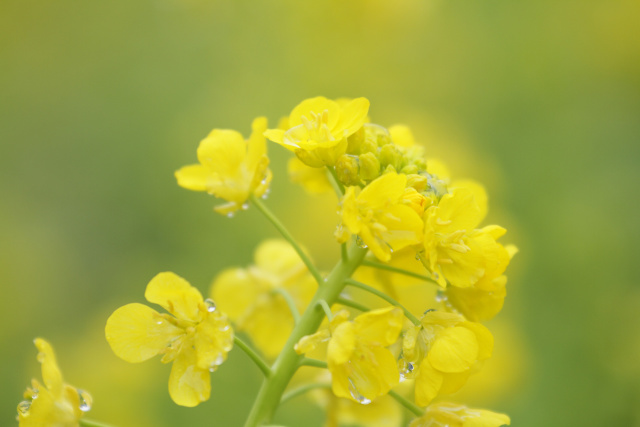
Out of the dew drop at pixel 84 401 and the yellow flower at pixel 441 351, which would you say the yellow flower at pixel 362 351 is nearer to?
the yellow flower at pixel 441 351

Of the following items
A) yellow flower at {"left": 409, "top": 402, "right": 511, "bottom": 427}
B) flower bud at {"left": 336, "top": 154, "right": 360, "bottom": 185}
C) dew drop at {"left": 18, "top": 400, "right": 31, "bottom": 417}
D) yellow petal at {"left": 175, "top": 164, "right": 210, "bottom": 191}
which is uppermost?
flower bud at {"left": 336, "top": 154, "right": 360, "bottom": 185}

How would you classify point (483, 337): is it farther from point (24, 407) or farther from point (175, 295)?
point (24, 407)

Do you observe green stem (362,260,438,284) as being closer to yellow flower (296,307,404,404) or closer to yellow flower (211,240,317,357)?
yellow flower (296,307,404,404)

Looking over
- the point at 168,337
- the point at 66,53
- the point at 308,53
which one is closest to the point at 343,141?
the point at 168,337

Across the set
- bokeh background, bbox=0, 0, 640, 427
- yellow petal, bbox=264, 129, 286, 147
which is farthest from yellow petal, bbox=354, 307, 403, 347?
bokeh background, bbox=0, 0, 640, 427

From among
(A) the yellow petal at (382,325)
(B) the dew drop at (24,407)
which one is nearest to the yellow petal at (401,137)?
(A) the yellow petal at (382,325)

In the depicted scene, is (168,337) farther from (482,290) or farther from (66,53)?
(66,53)
